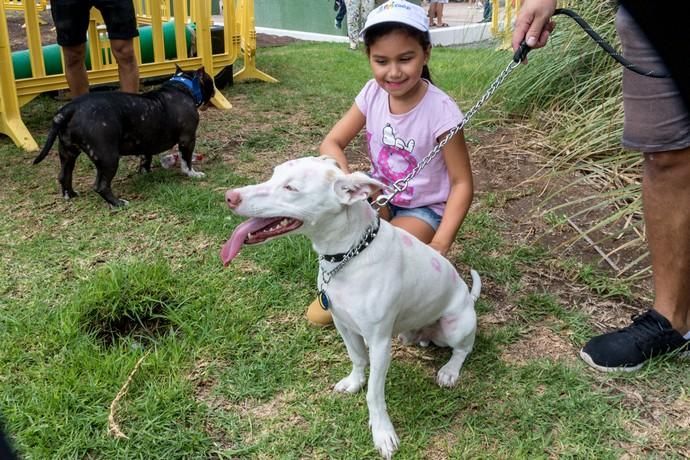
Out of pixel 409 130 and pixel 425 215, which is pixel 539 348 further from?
pixel 409 130

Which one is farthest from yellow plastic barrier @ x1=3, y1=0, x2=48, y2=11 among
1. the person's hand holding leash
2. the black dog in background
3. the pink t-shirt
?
the person's hand holding leash

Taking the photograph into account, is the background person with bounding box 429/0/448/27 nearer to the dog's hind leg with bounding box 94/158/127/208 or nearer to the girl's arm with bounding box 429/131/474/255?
the dog's hind leg with bounding box 94/158/127/208

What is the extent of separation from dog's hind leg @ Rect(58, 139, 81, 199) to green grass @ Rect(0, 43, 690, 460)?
0.15 m

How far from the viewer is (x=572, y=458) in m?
1.96

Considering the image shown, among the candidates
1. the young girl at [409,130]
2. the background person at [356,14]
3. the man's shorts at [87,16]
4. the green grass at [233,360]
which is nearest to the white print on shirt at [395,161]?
the young girl at [409,130]

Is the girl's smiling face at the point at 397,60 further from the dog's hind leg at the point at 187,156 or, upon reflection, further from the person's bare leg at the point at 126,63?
the person's bare leg at the point at 126,63

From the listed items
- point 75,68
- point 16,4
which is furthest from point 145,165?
point 16,4

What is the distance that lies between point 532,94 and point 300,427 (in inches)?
157

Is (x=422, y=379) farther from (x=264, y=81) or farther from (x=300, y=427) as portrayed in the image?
(x=264, y=81)

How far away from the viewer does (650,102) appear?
2.12 m

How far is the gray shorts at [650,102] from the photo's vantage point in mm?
2070

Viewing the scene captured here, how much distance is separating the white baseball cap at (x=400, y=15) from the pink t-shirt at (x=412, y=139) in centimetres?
39

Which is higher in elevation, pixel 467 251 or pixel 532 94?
pixel 532 94

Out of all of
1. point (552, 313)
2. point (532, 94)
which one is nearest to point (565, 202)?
point (552, 313)
